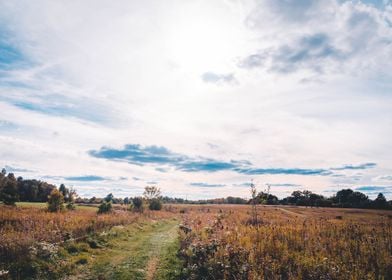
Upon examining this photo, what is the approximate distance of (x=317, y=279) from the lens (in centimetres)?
1022

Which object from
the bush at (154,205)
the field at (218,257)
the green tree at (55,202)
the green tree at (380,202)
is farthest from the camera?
the green tree at (380,202)

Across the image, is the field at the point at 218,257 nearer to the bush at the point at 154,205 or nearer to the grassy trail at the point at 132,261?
the grassy trail at the point at 132,261

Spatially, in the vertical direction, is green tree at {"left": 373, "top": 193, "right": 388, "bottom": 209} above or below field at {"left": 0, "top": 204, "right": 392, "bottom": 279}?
above

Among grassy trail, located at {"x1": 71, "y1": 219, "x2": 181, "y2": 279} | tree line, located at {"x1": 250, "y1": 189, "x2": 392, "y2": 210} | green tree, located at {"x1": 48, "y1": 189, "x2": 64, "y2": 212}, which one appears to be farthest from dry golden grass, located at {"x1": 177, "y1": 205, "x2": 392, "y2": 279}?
tree line, located at {"x1": 250, "y1": 189, "x2": 392, "y2": 210}

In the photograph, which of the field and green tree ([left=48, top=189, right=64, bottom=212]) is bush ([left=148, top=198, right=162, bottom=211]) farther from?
the field

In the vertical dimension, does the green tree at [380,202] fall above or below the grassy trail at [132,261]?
above

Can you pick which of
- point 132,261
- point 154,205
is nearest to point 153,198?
point 154,205

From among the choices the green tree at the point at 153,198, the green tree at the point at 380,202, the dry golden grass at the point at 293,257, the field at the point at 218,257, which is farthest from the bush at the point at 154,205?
the green tree at the point at 380,202

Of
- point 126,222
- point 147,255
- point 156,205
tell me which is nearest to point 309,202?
point 156,205

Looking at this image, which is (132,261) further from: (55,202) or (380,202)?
(380,202)

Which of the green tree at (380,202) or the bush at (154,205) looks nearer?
the bush at (154,205)

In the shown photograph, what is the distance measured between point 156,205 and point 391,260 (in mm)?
65773

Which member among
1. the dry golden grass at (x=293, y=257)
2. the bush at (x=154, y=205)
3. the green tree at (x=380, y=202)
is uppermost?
the green tree at (x=380, y=202)

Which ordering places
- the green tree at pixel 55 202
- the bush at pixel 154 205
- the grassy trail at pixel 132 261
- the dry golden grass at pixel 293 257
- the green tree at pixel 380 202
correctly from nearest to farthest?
the dry golden grass at pixel 293 257 → the grassy trail at pixel 132 261 → the green tree at pixel 55 202 → the bush at pixel 154 205 → the green tree at pixel 380 202
